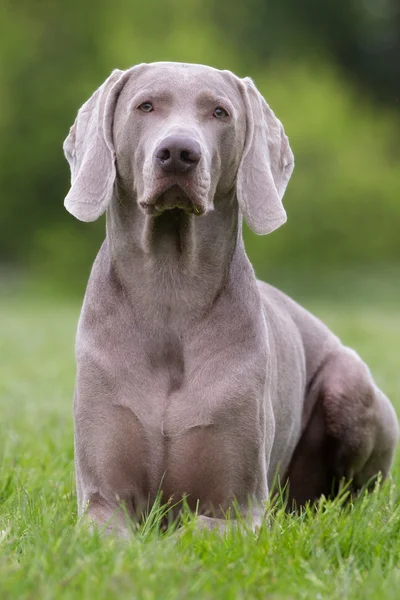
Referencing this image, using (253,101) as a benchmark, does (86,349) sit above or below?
below

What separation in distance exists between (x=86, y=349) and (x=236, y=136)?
0.88 m

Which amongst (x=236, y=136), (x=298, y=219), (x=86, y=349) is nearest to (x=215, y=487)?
(x=86, y=349)

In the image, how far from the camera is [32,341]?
12406 millimetres

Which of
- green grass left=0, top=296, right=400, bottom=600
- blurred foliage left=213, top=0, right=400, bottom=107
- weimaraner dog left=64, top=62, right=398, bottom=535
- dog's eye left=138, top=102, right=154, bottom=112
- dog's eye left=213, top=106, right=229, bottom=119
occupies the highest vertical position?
blurred foliage left=213, top=0, right=400, bottom=107

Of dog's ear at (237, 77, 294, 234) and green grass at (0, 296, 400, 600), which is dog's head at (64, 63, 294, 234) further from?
green grass at (0, 296, 400, 600)

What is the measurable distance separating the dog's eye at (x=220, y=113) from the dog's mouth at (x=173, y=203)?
1.18 ft

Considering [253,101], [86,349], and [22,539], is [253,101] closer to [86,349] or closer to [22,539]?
[86,349]

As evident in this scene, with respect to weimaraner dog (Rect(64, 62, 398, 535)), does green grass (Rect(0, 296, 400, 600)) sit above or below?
below

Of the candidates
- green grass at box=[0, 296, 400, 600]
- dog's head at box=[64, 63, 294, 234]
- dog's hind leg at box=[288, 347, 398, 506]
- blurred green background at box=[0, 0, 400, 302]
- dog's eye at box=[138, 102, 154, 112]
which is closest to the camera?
green grass at box=[0, 296, 400, 600]

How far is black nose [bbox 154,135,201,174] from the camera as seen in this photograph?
10.7 ft

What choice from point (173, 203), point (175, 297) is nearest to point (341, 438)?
point (175, 297)

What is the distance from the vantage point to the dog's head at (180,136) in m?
3.37

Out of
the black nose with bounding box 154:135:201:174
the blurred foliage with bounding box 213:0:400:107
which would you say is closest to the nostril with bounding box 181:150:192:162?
the black nose with bounding box 154:135:201:174

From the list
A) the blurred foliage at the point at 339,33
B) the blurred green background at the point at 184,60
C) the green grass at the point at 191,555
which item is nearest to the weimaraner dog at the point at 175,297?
the green grass at the point at 191,555
